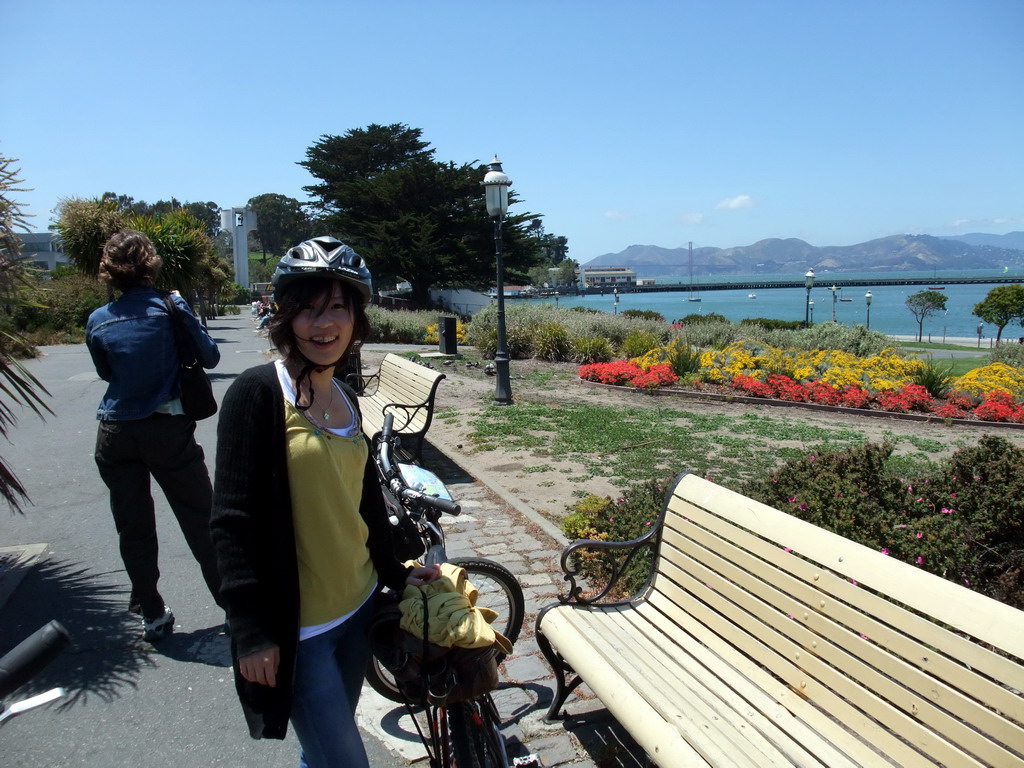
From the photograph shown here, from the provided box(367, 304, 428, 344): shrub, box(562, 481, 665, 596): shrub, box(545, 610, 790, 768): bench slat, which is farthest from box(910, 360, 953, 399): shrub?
box(367, 304, 428, 344): shrub

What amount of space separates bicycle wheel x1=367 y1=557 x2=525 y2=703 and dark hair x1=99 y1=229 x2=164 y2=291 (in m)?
2.06

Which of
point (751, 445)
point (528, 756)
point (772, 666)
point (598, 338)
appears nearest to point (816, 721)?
point (772, 666)

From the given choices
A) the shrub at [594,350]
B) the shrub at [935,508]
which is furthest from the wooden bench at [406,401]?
the shrub at [594,350]

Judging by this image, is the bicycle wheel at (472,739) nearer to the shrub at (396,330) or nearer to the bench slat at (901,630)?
the bench slat at (901,630)

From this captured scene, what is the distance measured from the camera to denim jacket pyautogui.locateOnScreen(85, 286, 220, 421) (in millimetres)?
3533

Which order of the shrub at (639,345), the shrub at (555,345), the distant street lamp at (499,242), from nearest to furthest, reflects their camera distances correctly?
the distant street lamp at (499,242) → the shrub at (639,345) → the shrub at (555,345)

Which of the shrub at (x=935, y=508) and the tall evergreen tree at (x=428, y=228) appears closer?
the shrub at (x=935, y=508)

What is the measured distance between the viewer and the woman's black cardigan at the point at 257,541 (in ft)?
5.72

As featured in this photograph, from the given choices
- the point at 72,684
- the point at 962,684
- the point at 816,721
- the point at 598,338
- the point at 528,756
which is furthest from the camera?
the point at 598,338

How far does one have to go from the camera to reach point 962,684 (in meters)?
1.91

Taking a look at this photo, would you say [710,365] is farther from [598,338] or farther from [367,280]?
[367,280]

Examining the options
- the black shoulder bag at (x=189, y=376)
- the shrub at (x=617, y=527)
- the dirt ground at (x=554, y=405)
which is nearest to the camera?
the black shoulder bag at (x=189, y=376)

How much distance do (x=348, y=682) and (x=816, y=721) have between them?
147 centimetres

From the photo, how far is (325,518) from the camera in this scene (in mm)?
1845
